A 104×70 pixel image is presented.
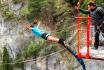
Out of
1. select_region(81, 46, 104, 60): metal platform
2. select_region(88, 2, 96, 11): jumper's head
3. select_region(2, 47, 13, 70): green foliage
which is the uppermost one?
select_region(88, 2, 96, 11): jumper's head

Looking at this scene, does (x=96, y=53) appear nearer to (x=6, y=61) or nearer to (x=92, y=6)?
(x=92, y=6)

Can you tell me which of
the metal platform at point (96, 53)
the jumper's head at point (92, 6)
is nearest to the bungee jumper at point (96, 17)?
the jumper's head at point (92, 6)

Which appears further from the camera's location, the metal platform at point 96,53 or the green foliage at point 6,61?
the green foliage at point 6,61

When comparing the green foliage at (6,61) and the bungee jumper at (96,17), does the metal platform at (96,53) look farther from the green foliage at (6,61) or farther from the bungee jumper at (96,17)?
the green foliage at (6,61)

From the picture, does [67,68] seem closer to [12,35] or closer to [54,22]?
[54,22]

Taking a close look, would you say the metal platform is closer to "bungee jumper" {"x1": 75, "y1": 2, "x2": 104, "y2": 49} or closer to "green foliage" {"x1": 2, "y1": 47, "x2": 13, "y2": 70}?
"bungee jumper" {"x1": 75, "y1": 2, "x2": 104, "y2": 49}

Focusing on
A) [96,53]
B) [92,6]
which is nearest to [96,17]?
[92,6]

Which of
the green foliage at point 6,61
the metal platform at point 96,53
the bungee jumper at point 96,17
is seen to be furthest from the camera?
the green foliage at point 6,61

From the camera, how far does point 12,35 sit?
19062 millimetres

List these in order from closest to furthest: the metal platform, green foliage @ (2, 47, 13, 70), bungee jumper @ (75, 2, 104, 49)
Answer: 1. the metal platform
2. bungee jumper @ (75, 2, 104, 49)
3. green foliage @ (2, 47, 13, 70)

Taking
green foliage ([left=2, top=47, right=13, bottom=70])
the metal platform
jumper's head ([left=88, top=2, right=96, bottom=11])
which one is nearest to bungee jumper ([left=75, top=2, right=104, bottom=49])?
jumper's head ([left=88, top=2, right=96, bottom=11])

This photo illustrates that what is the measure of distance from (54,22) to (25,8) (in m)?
1.75

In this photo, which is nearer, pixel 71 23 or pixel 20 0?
pixel 71 23

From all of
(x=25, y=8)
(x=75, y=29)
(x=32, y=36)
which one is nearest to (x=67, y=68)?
(x=75, y=29)
